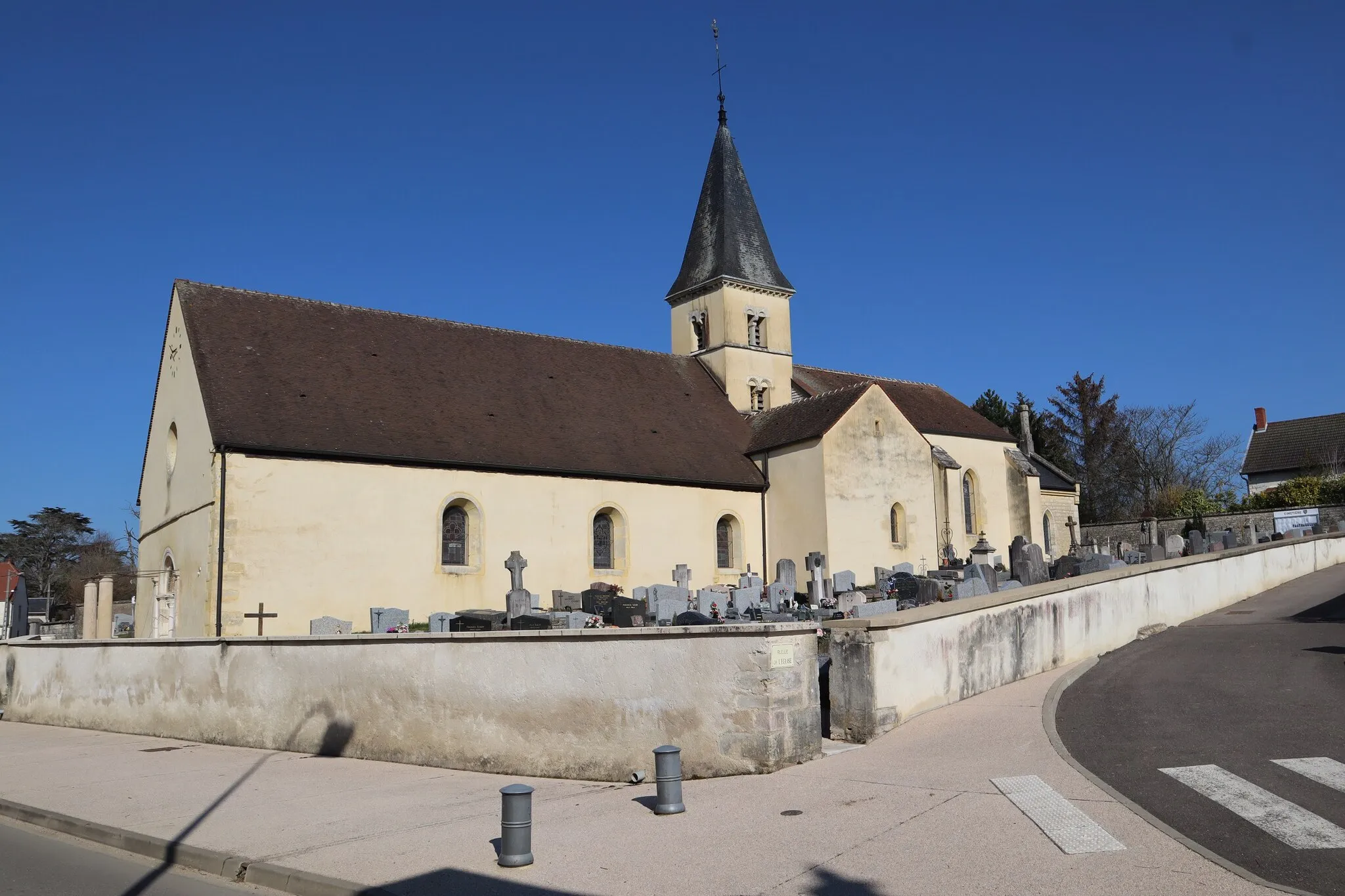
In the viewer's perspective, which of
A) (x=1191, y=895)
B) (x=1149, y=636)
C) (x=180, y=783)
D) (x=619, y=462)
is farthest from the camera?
(x=619, y=462)

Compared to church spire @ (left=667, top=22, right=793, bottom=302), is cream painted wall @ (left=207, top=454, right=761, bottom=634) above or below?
below

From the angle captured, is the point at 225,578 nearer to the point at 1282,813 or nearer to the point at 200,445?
the point at 200,445

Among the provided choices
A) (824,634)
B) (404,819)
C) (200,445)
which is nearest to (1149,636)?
(824,634)

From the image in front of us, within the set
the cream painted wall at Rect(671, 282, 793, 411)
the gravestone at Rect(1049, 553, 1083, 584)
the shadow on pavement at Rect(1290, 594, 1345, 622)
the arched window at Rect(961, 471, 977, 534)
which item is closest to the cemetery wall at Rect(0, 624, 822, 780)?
the shadow on pavement at Rect(1290, 594, 1345, 622)

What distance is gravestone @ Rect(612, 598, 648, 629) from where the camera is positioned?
19.2 metres

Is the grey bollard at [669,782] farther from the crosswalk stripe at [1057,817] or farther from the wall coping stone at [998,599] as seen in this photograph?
the wall coping stone at [998,599]

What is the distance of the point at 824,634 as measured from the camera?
1186 cm

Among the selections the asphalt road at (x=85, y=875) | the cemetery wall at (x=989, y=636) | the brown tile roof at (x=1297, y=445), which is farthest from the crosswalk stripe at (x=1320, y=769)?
the brown tile roof at (x=1297, y=445)

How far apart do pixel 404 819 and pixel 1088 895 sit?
540 centimetres

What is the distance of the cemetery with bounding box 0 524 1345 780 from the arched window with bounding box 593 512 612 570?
24.8 ft

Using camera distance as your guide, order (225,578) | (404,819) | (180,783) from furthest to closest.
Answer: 1. (225,578)
2. (180,783)
3. (404,819)

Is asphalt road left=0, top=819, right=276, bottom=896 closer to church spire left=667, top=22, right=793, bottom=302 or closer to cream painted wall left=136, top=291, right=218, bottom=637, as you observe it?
cream painted wall left=136, top=291, right=218, bottom=637

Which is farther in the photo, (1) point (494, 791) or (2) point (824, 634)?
(2) point (824, 634)

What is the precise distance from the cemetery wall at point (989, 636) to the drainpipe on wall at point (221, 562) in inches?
591
